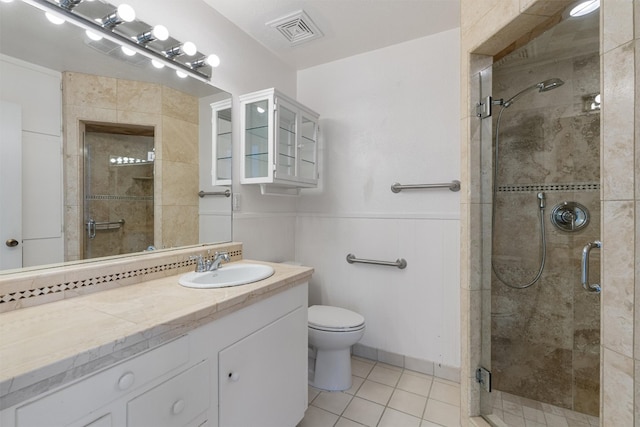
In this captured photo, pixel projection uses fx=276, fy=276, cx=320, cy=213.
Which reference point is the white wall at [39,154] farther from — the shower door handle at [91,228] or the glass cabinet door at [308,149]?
the glass cabinet door at [308,149]

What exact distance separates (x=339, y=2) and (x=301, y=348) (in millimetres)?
1997

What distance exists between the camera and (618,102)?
712 millimetres

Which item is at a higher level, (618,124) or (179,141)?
(179,141)

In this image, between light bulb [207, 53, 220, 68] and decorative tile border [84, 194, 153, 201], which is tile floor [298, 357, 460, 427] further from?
light bulb [207, 53, 220, 68]

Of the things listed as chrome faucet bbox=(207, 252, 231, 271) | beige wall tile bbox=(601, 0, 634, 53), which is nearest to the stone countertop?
chrome faucet bbox=(207, 252, 231, 271)

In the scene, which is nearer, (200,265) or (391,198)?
(200,265)

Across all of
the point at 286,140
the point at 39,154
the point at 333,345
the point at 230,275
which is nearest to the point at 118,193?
the point at 39,154

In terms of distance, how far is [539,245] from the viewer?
170 centimetres

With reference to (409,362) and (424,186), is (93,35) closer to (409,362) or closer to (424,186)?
(424,186)

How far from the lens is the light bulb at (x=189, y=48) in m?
1.47

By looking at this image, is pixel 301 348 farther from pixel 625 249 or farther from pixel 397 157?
pixel 397 157

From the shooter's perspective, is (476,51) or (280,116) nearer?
(476,51)

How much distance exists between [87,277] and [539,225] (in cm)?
235

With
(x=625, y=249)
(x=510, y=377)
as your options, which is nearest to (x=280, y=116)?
(x=625, y=249)
